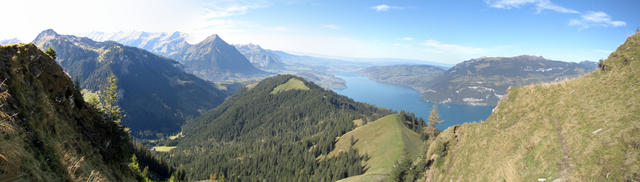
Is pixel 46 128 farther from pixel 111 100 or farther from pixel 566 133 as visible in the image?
pixel 566 133

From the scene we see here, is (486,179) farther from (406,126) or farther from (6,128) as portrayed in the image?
(406,126)

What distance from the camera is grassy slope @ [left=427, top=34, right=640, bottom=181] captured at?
18.9m

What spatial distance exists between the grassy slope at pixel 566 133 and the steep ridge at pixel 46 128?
33222 millimetres

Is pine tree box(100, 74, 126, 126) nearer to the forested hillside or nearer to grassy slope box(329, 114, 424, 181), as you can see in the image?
the forested hillside

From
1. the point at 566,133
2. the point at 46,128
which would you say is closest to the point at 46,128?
the point at 46,128

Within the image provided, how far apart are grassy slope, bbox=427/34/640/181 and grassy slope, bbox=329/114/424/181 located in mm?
43805

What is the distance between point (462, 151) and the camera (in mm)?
41562

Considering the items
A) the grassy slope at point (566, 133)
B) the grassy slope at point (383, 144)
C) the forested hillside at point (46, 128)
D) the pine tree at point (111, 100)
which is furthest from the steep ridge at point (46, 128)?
the grassy slope at point (383, 144)

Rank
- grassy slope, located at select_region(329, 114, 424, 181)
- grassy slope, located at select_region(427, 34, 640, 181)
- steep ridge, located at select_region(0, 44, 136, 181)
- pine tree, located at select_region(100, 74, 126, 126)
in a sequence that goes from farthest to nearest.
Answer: grassy slope, located at select_region(329, 114, 424, 181), pine tree, located at select_region(100, 74, 126, 126), grassy slope, located at select_region(427, 34, 640, 181), steep ridge, located at select_region(0, 44, 136, 181)

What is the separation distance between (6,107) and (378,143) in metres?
113

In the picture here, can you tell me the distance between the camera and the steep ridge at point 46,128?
10.2 meters

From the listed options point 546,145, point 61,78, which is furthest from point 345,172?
point 61,78

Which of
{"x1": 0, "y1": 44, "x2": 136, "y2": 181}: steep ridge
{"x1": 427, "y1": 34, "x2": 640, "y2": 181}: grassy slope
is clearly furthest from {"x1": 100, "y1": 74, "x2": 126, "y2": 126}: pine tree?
{"x1": 427, "y1": 34, "x2": 640, "y2": 181}: grassy slope

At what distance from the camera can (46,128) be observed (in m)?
15.3
